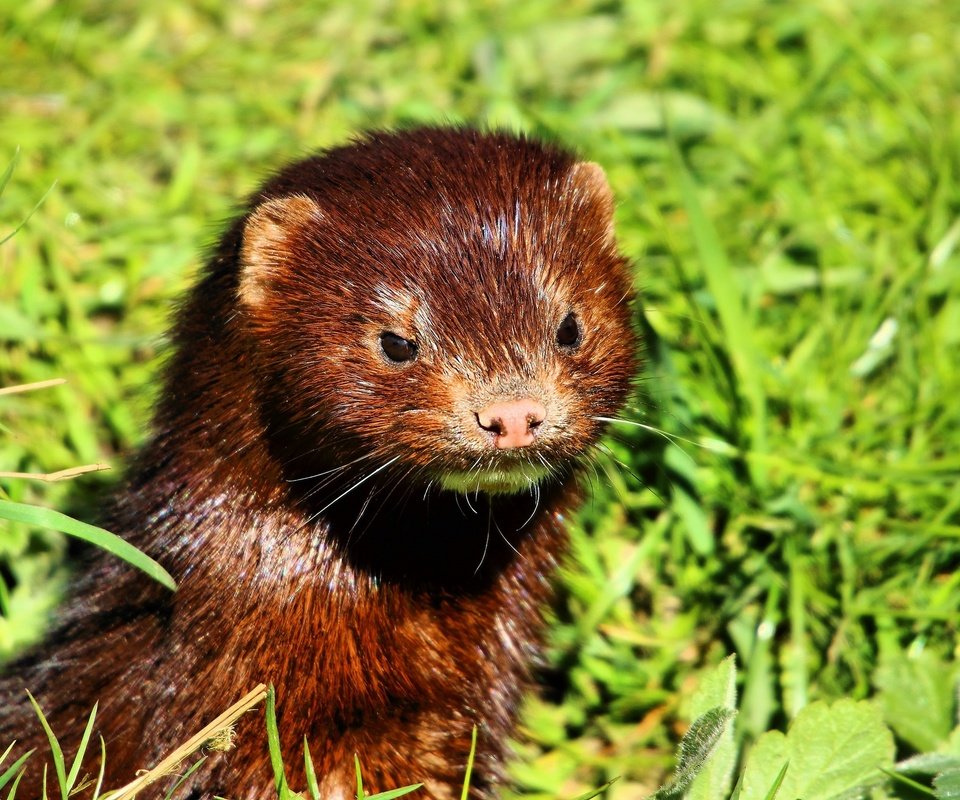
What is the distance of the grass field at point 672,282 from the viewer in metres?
5.12

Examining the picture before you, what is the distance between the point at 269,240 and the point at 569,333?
919 millimetres

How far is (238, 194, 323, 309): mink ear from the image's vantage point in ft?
13.0

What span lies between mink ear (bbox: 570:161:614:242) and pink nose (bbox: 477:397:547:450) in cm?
91

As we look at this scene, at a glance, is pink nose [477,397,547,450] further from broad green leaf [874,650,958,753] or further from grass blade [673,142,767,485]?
grass blade [673,142,767,485]

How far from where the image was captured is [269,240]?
3979 millimetres

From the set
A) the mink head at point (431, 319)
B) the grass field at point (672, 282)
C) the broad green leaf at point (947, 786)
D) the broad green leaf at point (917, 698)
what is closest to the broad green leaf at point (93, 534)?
the mink head at point (431, 319)

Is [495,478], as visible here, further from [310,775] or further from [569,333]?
[310,775]

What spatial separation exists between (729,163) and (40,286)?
3339mm

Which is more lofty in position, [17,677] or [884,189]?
[884,189]

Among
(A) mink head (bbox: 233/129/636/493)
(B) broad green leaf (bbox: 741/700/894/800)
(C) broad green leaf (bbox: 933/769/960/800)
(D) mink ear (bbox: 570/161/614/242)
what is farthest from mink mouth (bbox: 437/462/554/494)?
(C) broad green leaf (bbox: 933/769/960/800)

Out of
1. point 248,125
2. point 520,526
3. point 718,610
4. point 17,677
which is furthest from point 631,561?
A: point 248,125

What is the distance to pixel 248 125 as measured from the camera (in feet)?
23.2

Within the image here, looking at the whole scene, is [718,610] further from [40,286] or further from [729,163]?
[40,286]

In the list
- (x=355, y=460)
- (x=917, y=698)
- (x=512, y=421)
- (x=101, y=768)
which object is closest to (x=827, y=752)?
(x=917, y=698)
